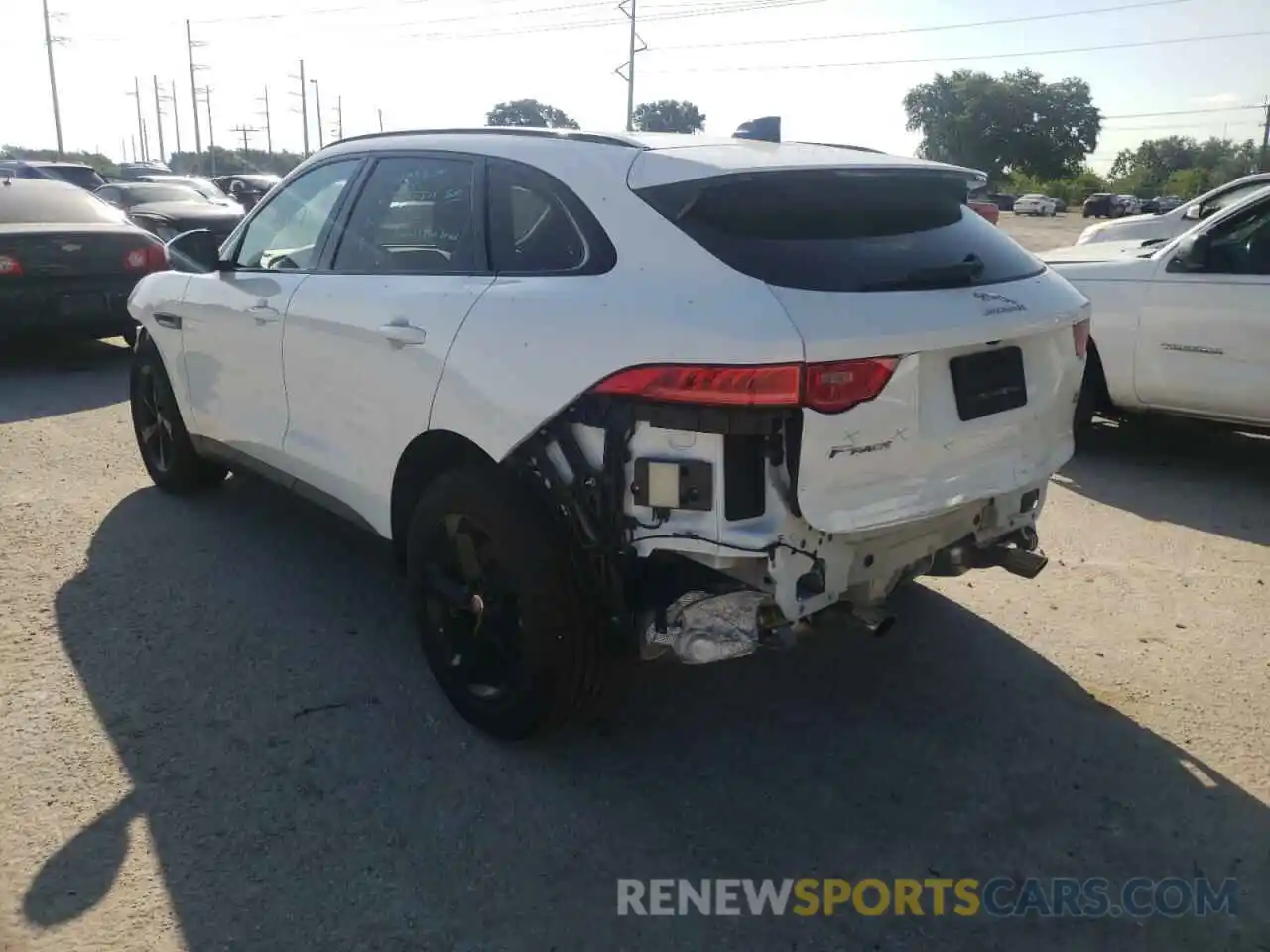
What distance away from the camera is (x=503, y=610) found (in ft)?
10.4

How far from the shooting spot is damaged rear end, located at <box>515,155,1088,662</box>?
263 centimetres

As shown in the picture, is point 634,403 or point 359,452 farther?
point 359,452

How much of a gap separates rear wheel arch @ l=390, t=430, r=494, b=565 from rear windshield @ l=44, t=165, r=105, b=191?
16.4 metres

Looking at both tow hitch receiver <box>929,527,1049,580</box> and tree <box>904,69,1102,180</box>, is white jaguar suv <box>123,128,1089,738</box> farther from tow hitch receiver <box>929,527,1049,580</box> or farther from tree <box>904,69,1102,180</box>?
Result: tree <box>904,69,1102,180</box>

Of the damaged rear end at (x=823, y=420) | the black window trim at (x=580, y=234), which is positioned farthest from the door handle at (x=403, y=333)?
the damaged rear end at (x=823, y=420)

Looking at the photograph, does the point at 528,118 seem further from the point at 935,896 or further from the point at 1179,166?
the point at 1179,166

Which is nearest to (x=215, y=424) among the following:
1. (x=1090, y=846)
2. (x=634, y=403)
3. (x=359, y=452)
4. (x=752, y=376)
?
(x=359, y=452)

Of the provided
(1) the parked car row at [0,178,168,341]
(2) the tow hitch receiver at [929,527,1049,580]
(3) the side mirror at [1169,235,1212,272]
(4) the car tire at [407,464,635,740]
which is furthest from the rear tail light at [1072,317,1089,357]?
(1) the parked car row at [0,178,168,341]

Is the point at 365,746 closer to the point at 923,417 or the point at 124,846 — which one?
the point at 124,846

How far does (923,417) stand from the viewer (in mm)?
2830

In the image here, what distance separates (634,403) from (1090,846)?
169 centimetres

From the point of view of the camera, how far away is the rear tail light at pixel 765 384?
2570 mm

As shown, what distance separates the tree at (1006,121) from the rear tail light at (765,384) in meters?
92.0

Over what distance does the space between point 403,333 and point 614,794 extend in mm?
1548
